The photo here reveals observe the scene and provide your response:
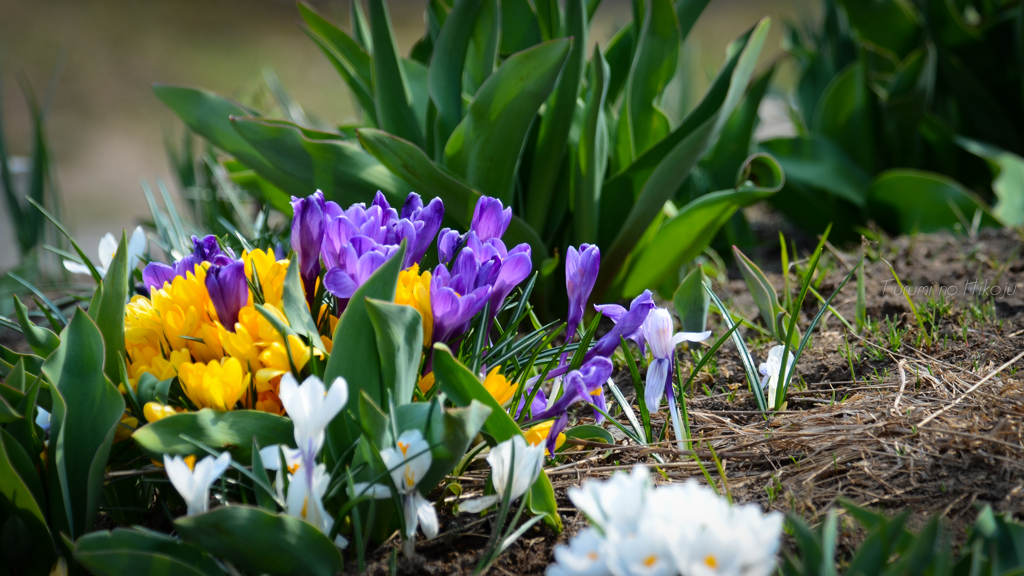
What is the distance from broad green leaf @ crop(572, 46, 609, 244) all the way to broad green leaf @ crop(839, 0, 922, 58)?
1.41 meters

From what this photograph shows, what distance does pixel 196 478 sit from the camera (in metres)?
0.79

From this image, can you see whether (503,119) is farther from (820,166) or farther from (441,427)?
(820,166)

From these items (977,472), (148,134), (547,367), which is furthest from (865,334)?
(148,134)

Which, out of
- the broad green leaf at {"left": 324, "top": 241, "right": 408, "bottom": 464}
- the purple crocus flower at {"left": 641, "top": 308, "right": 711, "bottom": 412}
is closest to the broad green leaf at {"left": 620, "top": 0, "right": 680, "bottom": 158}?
the purple crocus flower at {"left": 641, "top": 308, "right": 711, "bottom": 412}

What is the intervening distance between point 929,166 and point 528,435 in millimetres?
2360

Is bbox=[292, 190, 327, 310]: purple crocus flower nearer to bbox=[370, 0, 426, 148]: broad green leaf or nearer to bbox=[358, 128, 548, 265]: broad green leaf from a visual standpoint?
bbox=[358, 128, 548, 265]: broad green leaf

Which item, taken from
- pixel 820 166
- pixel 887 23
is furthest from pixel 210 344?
pixel 887 23

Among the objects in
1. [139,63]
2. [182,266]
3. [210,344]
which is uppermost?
[139,63]

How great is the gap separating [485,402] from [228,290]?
42 centimetres

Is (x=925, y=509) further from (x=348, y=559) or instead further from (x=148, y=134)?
(x=148, y=134)

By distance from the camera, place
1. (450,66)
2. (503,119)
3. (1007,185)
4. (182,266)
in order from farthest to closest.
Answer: (1007,185)
(450,66)
(503,119)
(182,266)

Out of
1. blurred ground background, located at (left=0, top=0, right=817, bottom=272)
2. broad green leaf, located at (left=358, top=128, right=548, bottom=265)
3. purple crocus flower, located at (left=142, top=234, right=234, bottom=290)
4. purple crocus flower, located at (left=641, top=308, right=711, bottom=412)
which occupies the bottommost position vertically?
purple crocus flower, located at (left=641, top=308, right=711, bottom=412)

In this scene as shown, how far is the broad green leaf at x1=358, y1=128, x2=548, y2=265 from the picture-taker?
1.44 metres

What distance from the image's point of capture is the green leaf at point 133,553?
0.74m
